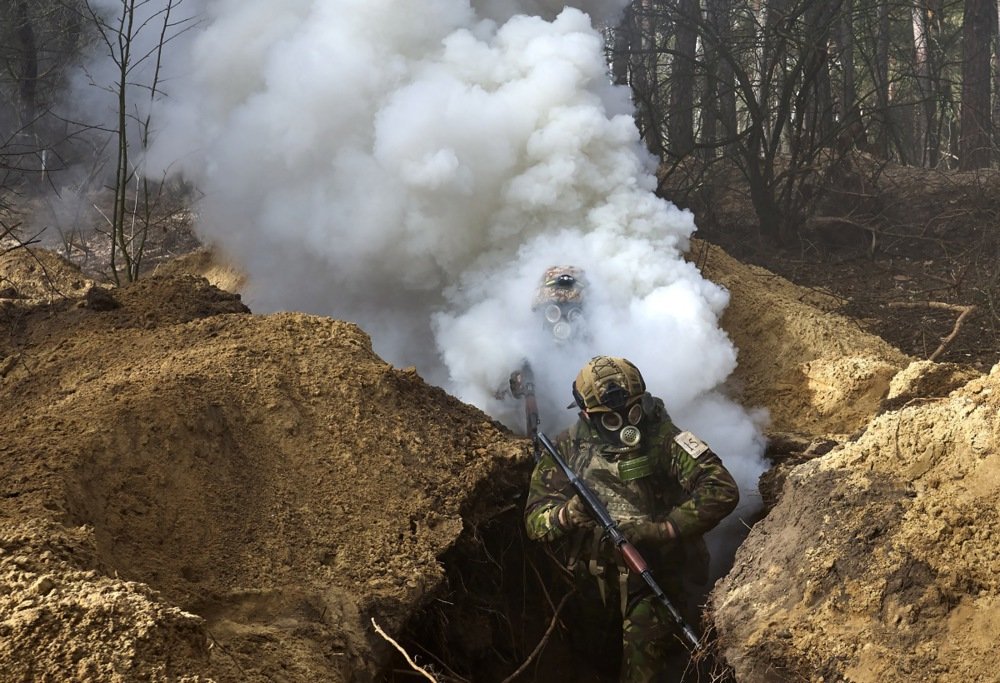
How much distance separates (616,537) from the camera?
5105mm

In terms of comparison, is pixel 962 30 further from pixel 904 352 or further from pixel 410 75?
pixel 410 75

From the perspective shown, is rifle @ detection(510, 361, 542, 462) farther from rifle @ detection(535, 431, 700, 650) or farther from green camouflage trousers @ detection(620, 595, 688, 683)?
green camouflage trousers @ detection(620, 595, 688, 683)

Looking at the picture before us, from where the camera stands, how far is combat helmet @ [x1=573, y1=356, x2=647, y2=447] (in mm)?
5426

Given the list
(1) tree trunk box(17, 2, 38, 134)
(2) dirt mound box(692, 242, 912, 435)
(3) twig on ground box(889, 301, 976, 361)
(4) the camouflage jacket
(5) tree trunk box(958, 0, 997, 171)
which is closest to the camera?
(4) the camouflage jacket

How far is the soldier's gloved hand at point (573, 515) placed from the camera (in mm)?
Result: 5234

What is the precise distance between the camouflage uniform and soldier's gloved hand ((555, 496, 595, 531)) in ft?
0.13

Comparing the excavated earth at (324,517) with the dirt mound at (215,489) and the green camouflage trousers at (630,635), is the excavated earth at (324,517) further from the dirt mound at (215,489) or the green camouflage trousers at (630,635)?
the green camouflage trousers at (630,635)

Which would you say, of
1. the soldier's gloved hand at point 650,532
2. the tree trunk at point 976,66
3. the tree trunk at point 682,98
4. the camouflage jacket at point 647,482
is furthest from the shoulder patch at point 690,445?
the tree trunk at point 976,66

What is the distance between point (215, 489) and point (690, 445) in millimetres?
2587

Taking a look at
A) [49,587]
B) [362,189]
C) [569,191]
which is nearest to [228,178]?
[362,189]

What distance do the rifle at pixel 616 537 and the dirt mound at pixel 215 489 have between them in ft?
1.45

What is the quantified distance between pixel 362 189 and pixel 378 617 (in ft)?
18.1

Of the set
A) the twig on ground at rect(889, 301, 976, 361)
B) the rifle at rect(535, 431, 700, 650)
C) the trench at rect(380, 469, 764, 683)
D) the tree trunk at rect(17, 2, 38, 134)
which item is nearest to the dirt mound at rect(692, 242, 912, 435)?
the twig on ground at rect(889, 301, 976, 361)

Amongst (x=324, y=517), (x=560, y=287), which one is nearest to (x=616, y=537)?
(x=324, y=517)
